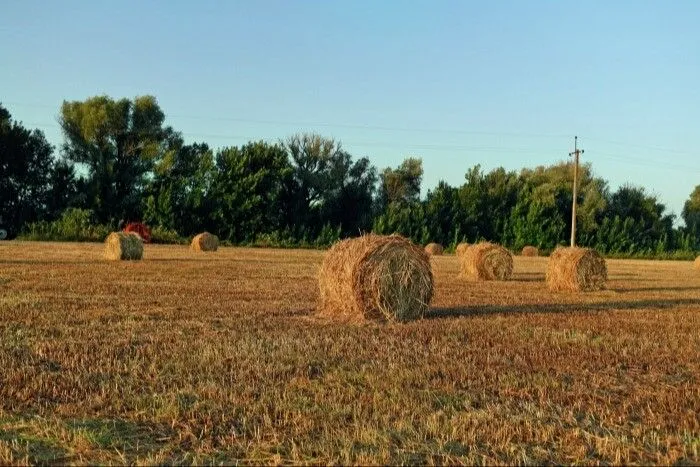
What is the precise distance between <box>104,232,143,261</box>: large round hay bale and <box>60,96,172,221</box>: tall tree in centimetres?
2634

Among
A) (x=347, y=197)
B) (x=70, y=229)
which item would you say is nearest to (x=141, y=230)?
(x=70, y=229)

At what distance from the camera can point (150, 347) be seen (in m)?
7.70

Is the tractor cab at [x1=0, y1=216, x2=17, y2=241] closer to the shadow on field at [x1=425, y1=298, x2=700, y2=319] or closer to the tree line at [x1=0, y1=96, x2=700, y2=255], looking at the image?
the tree line at [x1=0, y1=96, x2=700, y2=255]

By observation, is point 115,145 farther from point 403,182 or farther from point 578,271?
point 578,271

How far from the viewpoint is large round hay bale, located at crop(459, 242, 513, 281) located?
771 inches

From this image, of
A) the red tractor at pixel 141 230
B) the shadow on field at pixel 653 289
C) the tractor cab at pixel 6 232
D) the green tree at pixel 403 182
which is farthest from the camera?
the green tree at pixel 403 182

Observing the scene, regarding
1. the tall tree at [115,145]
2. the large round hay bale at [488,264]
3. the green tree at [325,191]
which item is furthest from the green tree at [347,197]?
the large round hay bale at [488,264]

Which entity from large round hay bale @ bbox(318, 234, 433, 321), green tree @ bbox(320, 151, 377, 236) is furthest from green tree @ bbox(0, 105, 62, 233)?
large round hay bale @ bbox(318, 234, 433, 321)

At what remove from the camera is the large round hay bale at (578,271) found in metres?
16.6

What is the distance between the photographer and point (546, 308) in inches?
497

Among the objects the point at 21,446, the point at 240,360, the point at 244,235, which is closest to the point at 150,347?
the point at 240,360

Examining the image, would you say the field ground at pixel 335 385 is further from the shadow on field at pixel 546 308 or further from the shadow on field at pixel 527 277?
the shadow on field at pixel 527 277

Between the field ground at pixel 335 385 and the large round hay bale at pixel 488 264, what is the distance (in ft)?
24.6

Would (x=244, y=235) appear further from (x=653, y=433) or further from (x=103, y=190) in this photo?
(x=653, y=433)
